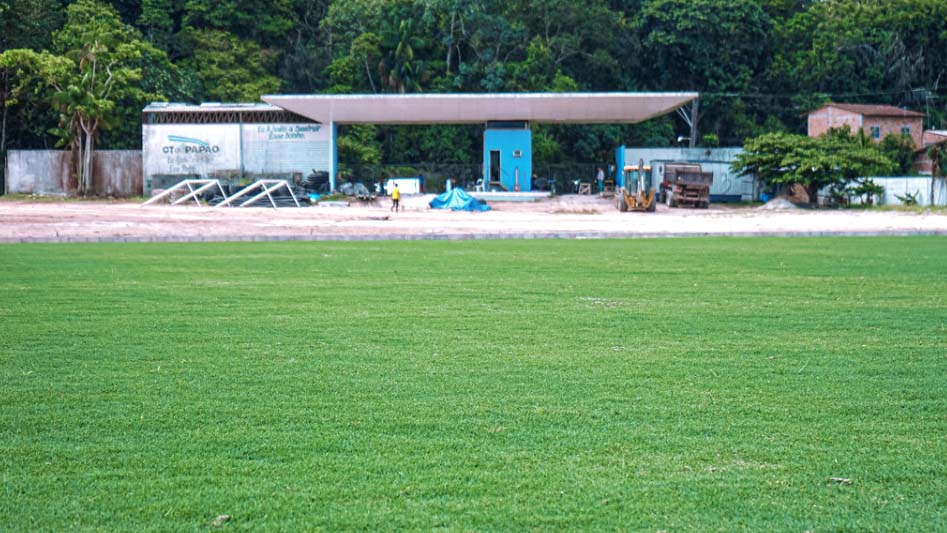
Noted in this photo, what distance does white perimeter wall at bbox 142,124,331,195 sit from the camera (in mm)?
41781

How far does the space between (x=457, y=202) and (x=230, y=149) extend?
459 inches

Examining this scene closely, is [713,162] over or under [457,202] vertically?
over

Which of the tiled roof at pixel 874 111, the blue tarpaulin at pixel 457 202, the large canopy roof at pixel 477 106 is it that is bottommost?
the blue tarpaulin at pixel 457 202

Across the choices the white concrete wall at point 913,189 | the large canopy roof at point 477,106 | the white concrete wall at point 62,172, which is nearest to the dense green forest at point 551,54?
the white concrete wall at point 62,172

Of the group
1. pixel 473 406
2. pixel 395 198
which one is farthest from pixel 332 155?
pixel 473 406

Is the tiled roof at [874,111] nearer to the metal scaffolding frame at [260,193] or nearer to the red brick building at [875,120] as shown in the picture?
the red brick building at [875,120]

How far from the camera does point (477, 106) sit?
41.4 m

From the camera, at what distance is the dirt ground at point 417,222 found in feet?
75.2

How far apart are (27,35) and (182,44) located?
8.26 metres

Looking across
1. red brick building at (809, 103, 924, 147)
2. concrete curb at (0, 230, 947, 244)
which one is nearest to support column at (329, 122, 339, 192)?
concrete curb at (0, 230, 947, 244)

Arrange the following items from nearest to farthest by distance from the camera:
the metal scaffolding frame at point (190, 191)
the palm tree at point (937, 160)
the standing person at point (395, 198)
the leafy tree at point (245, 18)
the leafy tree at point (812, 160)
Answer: the standing person at point (395, 198) → the metal scaffolding frame at point (190, 191) → the leafy tree at point (812, 160) → the palm tree at point (937, 160) → the leafy tree at point (245, 18)

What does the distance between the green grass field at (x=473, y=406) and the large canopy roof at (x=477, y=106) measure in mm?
29206

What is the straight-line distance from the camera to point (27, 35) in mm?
47969

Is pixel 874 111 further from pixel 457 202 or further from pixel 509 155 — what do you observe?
pixel 457 202
